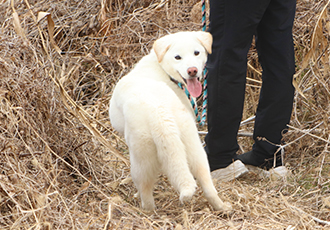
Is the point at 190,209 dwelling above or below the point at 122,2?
below

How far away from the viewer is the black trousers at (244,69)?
240 cm

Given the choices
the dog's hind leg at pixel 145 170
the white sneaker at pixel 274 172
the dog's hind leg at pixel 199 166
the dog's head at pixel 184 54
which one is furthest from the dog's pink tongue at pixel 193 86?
the white sneaker at pixel 274 172

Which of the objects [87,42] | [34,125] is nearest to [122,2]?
[87,42]

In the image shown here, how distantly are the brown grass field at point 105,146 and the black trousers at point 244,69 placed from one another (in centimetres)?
14

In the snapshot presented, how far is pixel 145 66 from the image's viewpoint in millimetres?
2584

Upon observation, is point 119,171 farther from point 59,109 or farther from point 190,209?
point 190,209

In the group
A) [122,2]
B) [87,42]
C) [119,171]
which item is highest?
[122,2]

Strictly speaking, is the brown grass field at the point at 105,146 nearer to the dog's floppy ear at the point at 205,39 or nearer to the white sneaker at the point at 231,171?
the white sneaker at the point at 231,171

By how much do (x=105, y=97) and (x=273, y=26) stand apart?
179 cm

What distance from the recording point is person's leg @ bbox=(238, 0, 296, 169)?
2520 mm

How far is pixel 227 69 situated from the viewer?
8.19 feet

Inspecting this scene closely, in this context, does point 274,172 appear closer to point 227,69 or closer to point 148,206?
point 227,69

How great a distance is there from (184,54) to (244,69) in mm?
384

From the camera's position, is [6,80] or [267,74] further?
[267,74]
